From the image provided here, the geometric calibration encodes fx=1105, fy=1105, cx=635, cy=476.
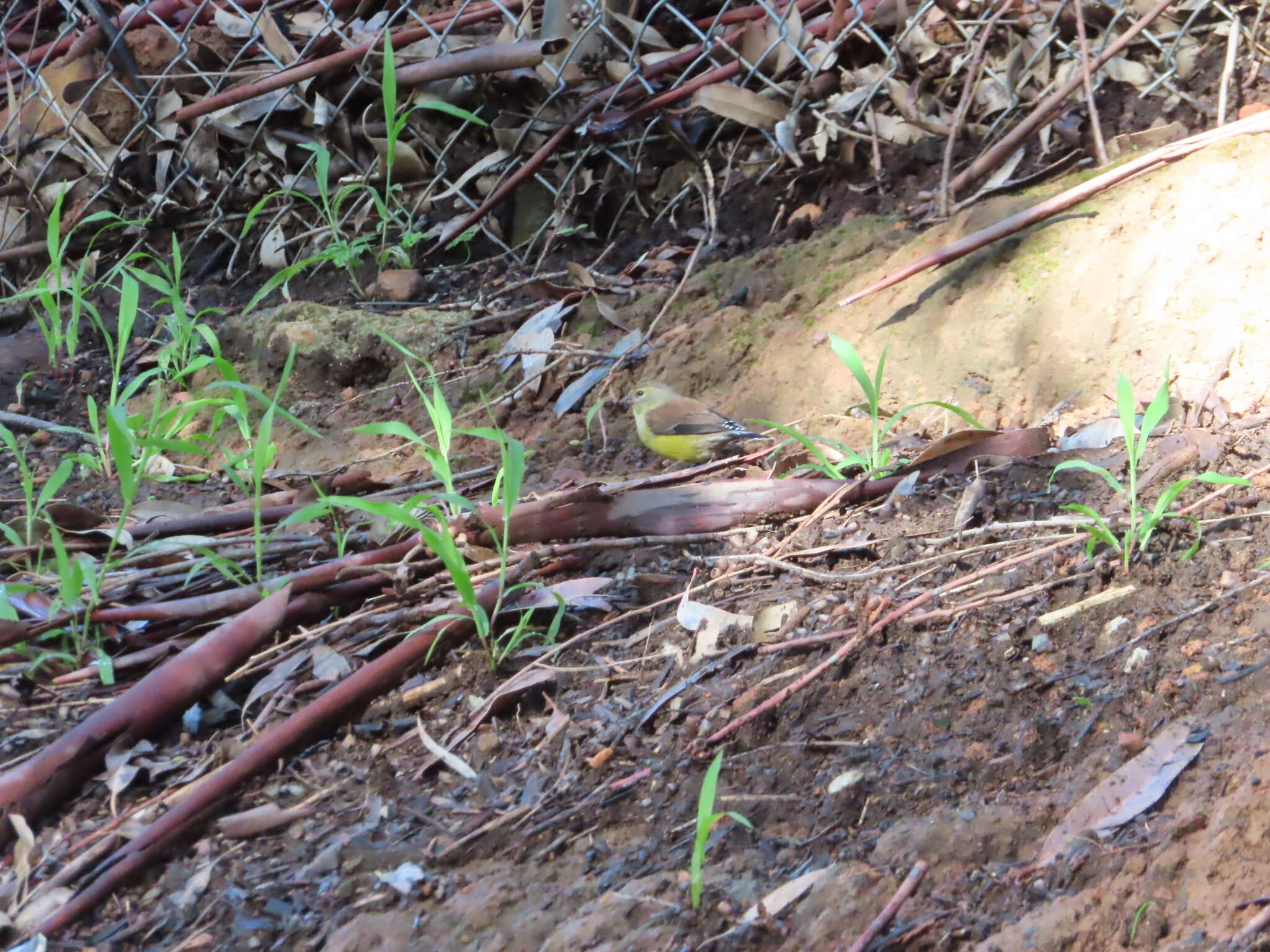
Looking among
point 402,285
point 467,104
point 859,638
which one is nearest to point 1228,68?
point 859,638

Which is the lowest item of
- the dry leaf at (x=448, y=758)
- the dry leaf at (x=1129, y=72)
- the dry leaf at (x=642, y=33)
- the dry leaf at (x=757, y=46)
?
the dry leaf at (x=448, y=758)

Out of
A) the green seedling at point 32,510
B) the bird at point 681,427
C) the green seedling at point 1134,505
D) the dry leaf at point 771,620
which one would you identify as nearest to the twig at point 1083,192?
the bird at point 681,427

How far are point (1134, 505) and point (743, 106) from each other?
99.8 inches

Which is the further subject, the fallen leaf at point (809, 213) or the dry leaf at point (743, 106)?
the dry leaf at point (743, 106)

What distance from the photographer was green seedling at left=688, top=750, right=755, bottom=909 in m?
1.58

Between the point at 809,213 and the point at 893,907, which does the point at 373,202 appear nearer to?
the point at 809,213

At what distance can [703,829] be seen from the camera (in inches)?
62.9

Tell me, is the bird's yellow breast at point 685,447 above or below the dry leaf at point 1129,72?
below

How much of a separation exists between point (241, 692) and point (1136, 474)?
2062 millimetres

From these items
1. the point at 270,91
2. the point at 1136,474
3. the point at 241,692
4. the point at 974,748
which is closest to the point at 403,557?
the point at 241,692

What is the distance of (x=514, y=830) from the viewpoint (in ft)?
6.15

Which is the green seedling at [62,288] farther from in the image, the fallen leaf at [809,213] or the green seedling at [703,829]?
the green seedling at [703,829]

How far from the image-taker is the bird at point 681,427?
325 centimetres

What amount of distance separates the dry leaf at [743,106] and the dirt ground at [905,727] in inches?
48.5
